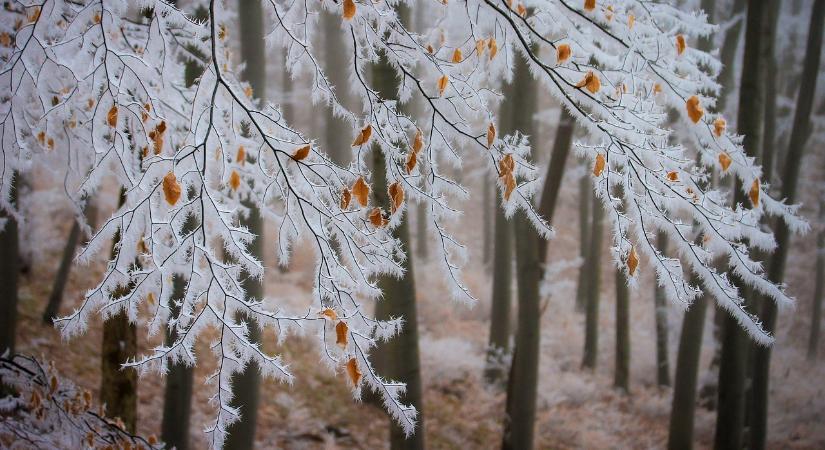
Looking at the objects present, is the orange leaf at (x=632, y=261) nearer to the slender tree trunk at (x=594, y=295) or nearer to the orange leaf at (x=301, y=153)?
the orange leaf at (x=301, y=153)

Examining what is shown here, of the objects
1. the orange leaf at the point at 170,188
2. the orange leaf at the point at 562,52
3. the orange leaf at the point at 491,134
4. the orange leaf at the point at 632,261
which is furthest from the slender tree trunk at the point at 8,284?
the orange leaf at the point at 632,261

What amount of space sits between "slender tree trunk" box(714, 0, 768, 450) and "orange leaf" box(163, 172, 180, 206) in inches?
174

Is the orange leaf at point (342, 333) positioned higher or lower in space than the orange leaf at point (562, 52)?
lower

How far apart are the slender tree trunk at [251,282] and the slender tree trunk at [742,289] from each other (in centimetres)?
447

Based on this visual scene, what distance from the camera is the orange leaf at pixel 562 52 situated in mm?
2125

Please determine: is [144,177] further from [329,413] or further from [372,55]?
[329,413]

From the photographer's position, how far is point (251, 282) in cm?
479

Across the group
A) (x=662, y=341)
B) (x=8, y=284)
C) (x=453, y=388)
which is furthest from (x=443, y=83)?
(x=662, y=341)

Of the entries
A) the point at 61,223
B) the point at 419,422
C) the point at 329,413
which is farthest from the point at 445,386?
the point at 61,223

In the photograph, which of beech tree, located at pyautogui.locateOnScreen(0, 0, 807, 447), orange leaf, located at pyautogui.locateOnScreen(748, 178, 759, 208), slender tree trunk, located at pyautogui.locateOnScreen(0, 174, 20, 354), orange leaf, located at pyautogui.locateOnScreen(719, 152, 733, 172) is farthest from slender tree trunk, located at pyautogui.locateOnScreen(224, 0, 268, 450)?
orange leaf, located at pyautogui.locateOnScreen(748, 178, 759, 208)

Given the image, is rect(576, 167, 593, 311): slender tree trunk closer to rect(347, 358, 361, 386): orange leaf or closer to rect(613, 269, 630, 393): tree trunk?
rect(613, 269, 630, 393): tree trunk

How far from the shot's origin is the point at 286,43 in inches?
88.8

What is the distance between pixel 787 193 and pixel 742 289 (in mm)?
2639

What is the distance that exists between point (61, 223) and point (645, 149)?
1311 cm
